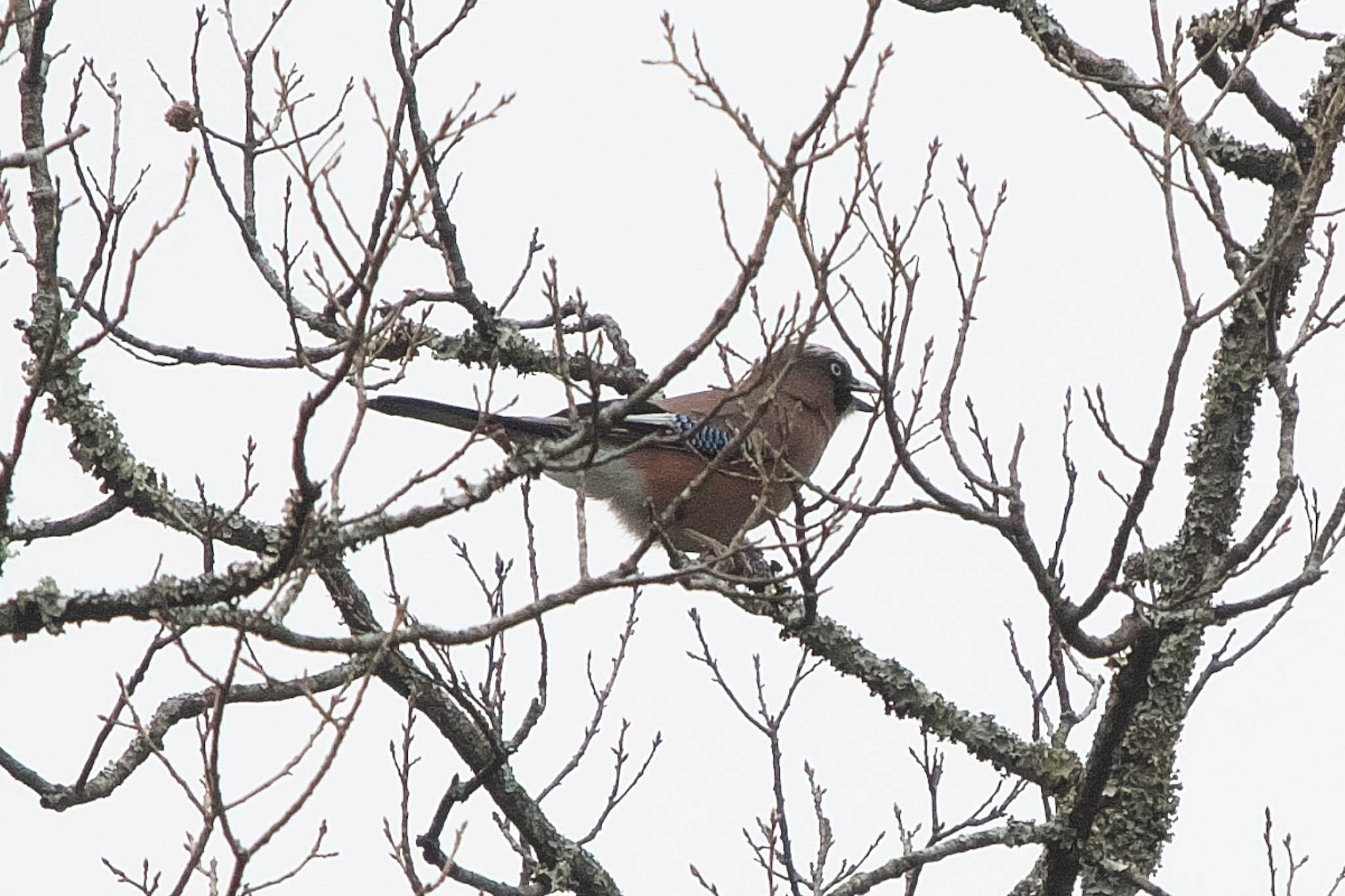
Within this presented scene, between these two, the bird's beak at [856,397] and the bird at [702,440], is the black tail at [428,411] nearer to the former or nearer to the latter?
the bird at [702,440]

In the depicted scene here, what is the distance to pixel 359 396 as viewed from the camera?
338cm

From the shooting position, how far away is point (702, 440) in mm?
7809

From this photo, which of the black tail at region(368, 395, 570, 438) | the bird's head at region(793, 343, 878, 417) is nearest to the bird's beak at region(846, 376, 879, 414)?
the bird's head at region(793, 343, 878, 417)

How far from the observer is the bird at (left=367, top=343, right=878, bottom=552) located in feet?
17.1

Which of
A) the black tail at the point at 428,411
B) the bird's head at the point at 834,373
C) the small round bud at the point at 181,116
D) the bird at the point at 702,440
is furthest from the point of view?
the bird's head at the point at 834,373

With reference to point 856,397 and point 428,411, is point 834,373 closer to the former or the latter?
point 856,397

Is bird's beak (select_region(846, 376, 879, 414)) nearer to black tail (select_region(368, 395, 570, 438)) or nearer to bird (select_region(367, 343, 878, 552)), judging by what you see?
bird (select_region(367, 343, 878, 552))

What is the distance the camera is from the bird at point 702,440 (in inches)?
205

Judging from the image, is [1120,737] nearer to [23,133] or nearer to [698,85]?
[698,85]

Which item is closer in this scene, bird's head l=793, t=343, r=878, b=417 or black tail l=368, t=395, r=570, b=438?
black tail l=368, t=395, r=570, b=438

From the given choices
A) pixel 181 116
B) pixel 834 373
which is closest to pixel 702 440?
pixel 834 373

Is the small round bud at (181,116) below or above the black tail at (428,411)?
above

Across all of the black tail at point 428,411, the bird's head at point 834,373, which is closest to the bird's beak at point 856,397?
the bird's head at point 834,373

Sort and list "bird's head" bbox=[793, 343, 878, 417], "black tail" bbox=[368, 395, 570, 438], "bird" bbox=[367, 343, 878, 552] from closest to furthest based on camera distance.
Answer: "bird" bbox=[367, 343, 878, 552] → "black tail" bbox=[368, 395, 570, 438] → "bird's head" bbox=[793, 343, 878, 417]
